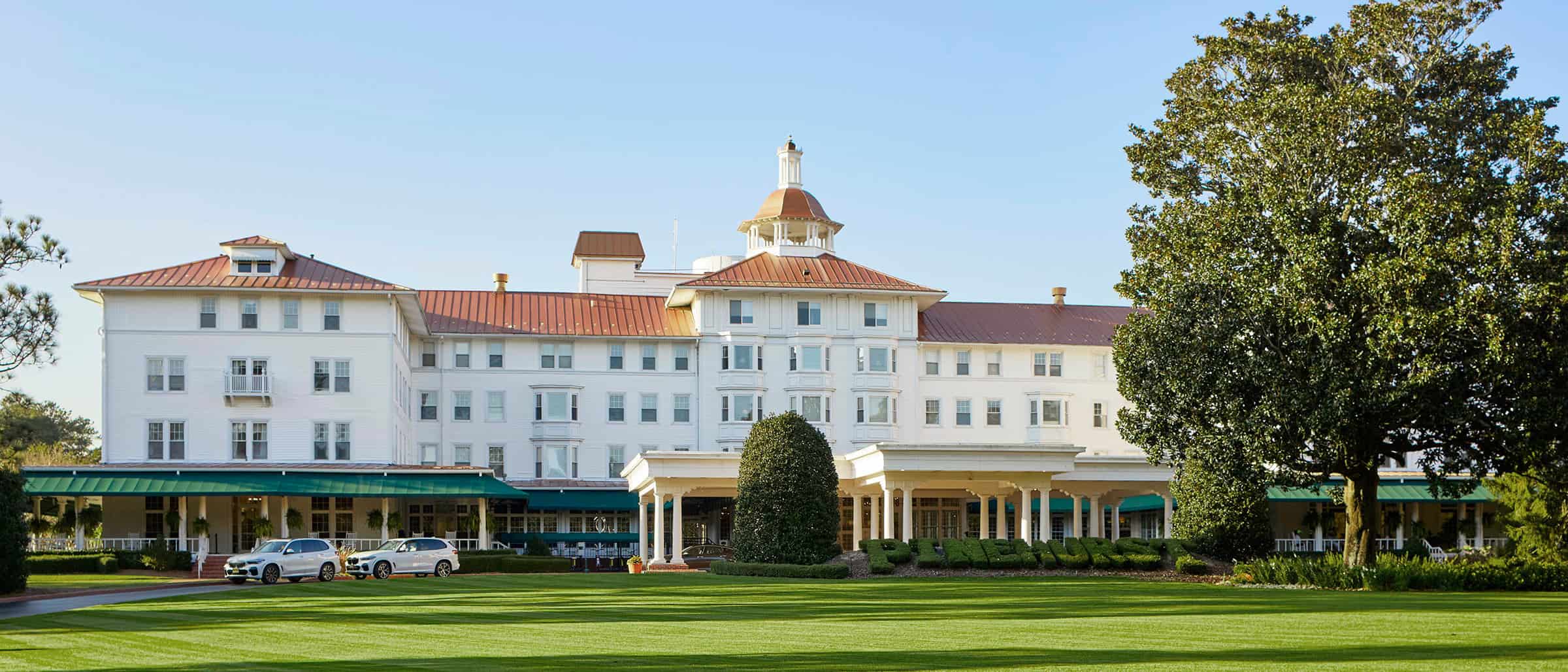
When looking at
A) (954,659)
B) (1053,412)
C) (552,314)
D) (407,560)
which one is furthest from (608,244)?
(954,659)

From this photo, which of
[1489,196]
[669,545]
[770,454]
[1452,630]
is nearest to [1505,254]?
[1489,196]

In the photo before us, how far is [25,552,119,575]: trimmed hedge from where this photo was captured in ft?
165

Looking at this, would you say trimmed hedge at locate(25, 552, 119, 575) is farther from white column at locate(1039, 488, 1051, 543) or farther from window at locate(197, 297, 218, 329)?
white column at locate(1039, 488, 1051, 543)

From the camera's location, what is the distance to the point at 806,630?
2158 cm

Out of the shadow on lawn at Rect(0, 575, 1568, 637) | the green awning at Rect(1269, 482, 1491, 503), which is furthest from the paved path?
the green awning at Rect(1269, 482, 1491, 503)

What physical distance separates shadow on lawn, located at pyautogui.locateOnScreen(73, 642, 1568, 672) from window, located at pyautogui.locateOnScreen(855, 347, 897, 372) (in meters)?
55.9

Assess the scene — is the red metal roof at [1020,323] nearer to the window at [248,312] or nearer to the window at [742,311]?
the window at [742,311]

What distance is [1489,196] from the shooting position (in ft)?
112

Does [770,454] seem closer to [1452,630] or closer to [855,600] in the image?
[855,600]

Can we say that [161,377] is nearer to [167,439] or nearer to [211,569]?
[167,439]

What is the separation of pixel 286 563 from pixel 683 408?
3273cm

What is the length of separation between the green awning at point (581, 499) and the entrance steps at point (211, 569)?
53.1 ft

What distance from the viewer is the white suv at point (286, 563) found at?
141 ft

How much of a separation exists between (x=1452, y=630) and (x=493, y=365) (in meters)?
58.8
